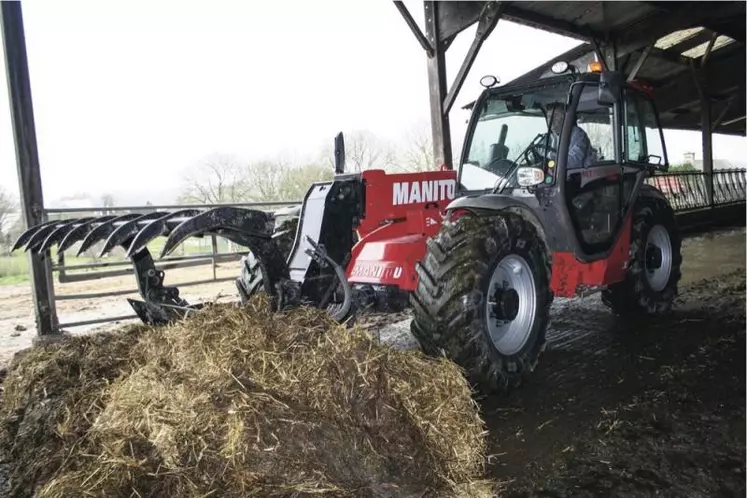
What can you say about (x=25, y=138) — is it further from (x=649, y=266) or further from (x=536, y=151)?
(x=649, y=266)

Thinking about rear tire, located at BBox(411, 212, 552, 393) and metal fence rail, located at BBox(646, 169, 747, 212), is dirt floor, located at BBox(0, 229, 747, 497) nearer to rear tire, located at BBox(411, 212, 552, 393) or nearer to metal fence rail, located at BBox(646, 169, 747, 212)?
rear tire, located at BBox(411, 212, 552, 393)

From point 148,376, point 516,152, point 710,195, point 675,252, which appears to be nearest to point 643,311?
point 675,252

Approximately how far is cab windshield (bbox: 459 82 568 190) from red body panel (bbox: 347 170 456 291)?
27cm

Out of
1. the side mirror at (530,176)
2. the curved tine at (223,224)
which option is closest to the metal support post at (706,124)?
the side mirror at (530,176)

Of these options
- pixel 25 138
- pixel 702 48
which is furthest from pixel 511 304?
pixel 702 48

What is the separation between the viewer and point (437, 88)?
7.81m

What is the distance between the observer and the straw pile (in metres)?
1.97

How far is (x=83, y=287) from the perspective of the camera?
8094 millimetres

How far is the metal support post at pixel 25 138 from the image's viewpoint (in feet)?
15.7

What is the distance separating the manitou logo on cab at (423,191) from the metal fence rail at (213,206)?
2.47 meters

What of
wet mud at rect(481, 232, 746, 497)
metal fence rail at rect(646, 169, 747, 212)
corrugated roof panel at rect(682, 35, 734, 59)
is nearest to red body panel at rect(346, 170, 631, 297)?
wet mud at rect(481, 232, 746, 497)

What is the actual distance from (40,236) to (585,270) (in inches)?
161

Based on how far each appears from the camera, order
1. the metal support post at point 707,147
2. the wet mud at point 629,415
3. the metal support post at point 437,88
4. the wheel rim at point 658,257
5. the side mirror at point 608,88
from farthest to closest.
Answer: the metal support post at point 707,147 < the metal support post at point 437,88 < the wheel rim at point 658,257 < the side mirror at point 608,88 < the wet mud at point 629,415

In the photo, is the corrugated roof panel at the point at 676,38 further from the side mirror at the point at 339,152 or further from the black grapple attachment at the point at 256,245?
the black grapple attachment at the point at 256,245
